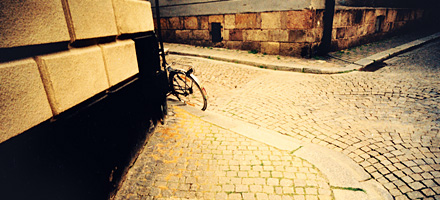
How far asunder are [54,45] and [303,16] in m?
8.89

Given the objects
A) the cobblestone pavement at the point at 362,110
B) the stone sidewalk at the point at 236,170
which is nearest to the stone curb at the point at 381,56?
the cobblestone pavement at the point at 362,110

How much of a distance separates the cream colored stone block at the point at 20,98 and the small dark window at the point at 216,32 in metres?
10.6

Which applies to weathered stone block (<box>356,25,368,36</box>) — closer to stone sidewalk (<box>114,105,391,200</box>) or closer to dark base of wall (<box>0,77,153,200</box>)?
stone sidewalk (<box>114,105,391,200</box>)

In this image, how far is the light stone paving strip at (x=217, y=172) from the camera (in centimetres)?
264

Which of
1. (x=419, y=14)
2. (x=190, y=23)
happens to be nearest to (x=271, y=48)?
(x=190, y=23)

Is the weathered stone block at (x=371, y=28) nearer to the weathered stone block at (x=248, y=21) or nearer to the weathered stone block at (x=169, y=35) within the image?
the weathered stone block at (x=248, y=21)

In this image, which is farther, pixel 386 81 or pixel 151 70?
pixel 386 81

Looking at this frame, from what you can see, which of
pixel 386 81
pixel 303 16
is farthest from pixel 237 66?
pixel 386 81

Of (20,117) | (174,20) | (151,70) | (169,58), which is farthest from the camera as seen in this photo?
(174,20)

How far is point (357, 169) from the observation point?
3.08 m

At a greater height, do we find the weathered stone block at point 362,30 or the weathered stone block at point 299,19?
the weathered stone block at point 299,19

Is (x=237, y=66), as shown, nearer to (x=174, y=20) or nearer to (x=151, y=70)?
(x=151, y=70)

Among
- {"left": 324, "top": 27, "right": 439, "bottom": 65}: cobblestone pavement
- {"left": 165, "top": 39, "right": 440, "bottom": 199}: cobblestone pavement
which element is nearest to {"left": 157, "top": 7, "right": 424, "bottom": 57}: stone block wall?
{"left": 324, "top": 27, "right": 439, "bottom": 65}: cobblestone pavement

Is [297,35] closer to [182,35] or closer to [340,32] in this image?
[340,32]
